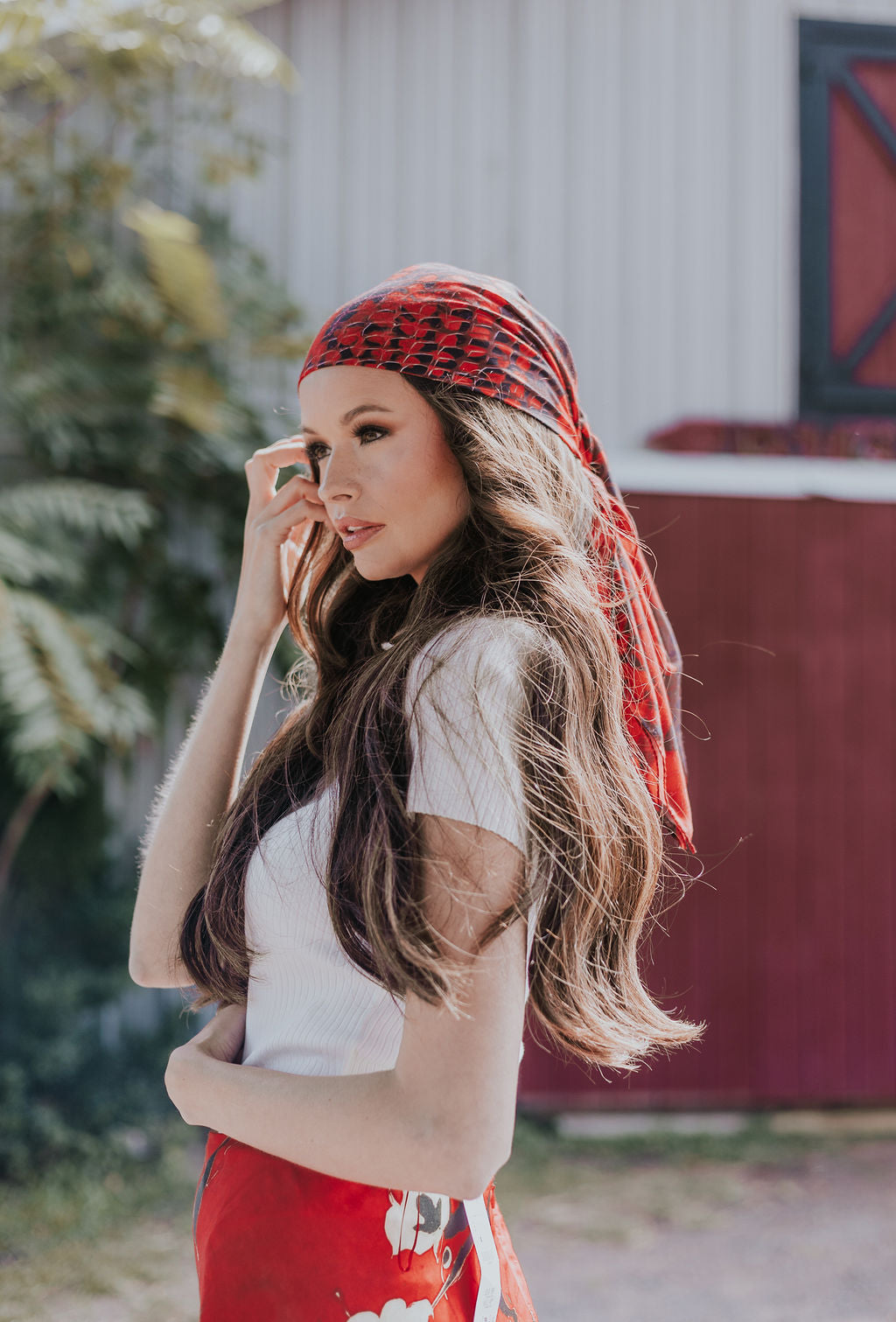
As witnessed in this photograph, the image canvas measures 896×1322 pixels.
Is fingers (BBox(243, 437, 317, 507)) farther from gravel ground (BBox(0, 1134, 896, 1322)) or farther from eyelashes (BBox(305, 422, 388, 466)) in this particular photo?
gravel ground (BBox(0, 1134, 896, 1322))

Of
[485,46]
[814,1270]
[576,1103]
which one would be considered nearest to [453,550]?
[814,1270]

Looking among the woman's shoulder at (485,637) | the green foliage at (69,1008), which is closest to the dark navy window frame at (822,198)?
the green foliage at (69,1008)

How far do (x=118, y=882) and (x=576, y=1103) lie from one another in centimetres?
217

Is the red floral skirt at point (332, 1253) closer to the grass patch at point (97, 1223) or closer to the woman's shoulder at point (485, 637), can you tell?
the woman's shoulder at point (485, 637)

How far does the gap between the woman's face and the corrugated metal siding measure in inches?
153

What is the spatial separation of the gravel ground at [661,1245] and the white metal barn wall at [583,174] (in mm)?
3136

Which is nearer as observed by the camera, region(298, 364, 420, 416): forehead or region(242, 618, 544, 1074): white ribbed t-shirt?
region(242, 618, 544, 1074): white ribbed t-shirt

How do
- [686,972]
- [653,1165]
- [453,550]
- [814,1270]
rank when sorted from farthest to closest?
[686,972]
[653,1165]
[814,1270]
[453,550]

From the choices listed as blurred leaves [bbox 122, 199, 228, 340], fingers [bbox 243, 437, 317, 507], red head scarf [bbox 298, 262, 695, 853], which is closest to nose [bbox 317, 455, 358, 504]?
red head scarf [bbox 298, 262, 695, 853]

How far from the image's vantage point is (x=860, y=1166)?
15.9 ft

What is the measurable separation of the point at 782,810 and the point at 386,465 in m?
4.32

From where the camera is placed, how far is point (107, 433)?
4980 millimetres

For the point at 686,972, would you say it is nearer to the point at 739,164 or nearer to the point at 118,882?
the point at 118,882

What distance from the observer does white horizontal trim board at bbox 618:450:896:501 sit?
523cm
